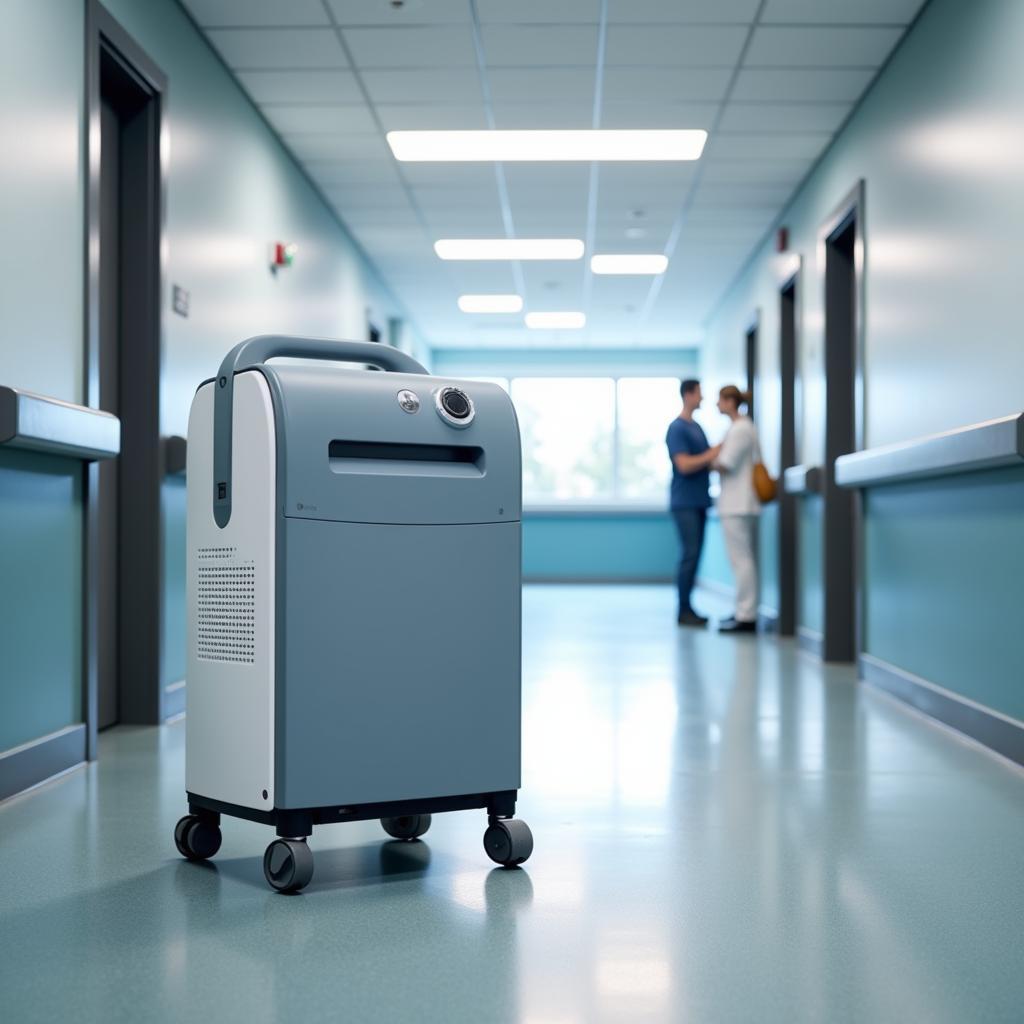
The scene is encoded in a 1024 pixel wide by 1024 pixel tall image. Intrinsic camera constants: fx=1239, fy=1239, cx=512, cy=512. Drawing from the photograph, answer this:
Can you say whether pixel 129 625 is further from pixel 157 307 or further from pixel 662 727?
pixel 662 727

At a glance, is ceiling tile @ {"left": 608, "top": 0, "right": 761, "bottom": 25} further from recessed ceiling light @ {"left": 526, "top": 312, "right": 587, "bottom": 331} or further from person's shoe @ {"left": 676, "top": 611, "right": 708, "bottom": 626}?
recessed ceiling light @ {"left": 526, "top": 312, "right": 587, "bottom": 331}

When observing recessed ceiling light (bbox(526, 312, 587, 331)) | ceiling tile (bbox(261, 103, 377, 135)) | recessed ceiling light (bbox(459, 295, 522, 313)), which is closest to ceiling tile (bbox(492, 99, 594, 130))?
ceiling tile (bbox(261, 103, 377, 135))

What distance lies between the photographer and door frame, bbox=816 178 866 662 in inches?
216

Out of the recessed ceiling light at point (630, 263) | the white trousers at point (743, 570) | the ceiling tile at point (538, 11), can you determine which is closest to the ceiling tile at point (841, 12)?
the ceiling tile at point (538, 11)

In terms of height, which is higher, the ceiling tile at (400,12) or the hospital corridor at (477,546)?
the ceiling tile at (400,12)

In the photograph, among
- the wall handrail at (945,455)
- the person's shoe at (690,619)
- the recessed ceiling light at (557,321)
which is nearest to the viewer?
the wall handrail at (945,455)

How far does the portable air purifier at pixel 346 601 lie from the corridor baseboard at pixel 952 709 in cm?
186

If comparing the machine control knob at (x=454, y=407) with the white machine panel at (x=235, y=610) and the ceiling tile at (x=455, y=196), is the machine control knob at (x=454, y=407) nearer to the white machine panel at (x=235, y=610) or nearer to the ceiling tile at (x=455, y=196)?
the white machine panel at (x=235, y=610)

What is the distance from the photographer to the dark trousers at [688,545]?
8156 millimetres

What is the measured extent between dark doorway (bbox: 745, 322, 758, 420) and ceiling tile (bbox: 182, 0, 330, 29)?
16.9 ft

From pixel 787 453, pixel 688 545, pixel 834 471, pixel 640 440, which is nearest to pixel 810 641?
pixel 834 471

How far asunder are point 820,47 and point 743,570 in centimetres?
342

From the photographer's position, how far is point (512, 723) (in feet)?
7.36

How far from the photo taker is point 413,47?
5.05m
